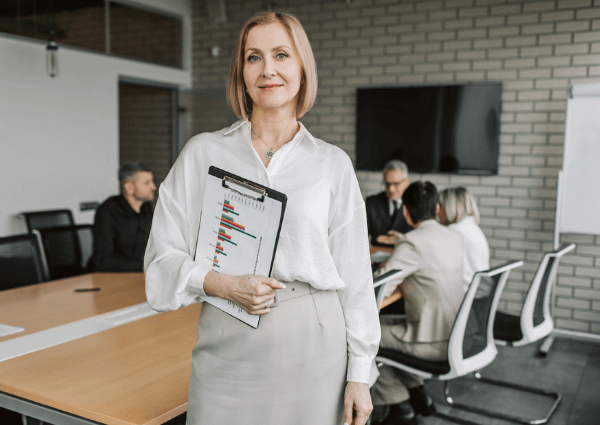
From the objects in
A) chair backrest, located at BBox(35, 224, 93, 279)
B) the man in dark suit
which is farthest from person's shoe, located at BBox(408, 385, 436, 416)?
chair backrest, located at BBox(35, 224, 93, 279)

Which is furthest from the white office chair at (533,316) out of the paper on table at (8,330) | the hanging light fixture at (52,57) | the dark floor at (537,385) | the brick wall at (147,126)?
the hanging light fixture at (52,57)

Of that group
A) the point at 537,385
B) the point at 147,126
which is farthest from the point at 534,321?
the point at 147,126

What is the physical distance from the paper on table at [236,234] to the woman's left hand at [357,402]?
0.29 m

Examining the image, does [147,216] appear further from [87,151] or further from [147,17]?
[147,17]

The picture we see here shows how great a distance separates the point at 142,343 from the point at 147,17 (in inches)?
187

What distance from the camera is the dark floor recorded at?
3.05m

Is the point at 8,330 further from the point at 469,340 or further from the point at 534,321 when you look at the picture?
the point at 534,321

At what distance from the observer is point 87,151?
5113 millimetres

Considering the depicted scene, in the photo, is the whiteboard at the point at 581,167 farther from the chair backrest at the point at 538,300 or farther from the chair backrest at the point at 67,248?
the chair backrest at the point at 67,248

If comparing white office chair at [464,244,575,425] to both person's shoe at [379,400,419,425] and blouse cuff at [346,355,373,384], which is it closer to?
person's shoe at [379,400,419,425]

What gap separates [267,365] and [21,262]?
220 centimetres

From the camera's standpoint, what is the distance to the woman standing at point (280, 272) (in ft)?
3.66

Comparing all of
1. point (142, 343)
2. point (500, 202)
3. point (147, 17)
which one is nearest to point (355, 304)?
point (142, 343)

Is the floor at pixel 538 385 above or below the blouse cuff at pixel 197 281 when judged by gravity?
below
